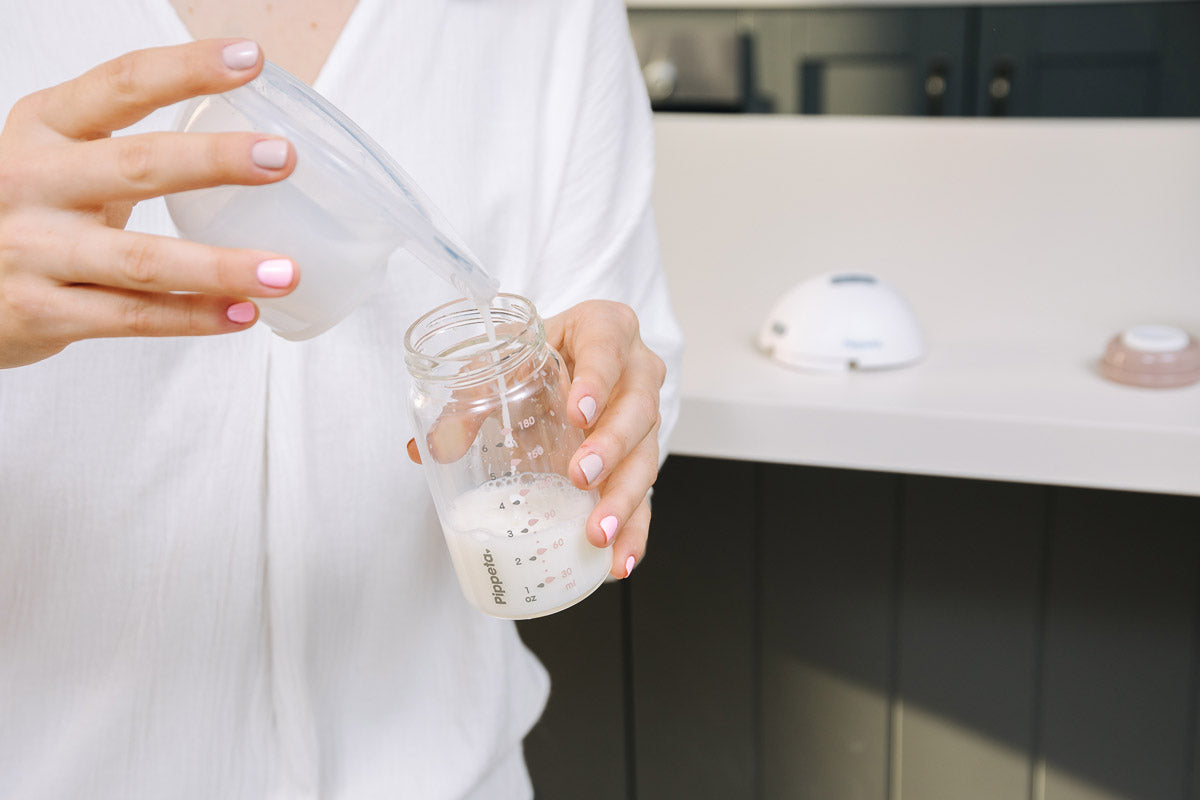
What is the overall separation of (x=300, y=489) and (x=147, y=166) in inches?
13.2

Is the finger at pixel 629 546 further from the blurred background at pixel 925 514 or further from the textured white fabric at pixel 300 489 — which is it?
the blurred background at pixel 925 514

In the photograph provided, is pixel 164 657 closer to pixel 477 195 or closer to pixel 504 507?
pixel 504 507

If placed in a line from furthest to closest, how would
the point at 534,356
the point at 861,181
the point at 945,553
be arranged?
1. the point at 861,181
2. the point at 945,553
3. the point at 534,356

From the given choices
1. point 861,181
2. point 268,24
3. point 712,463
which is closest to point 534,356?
point 268,24

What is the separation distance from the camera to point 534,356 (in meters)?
0.61

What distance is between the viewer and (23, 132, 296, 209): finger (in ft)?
1.37

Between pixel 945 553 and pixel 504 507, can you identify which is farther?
pixel 945 553

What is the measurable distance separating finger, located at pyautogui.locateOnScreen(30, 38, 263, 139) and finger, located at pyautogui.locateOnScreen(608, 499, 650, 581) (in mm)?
321

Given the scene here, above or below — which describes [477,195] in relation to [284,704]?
above

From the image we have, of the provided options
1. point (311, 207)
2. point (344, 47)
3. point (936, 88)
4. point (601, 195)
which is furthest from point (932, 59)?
point (311, 207)

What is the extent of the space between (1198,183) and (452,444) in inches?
49.1

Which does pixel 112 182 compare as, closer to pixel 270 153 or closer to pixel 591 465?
pixel 270 153

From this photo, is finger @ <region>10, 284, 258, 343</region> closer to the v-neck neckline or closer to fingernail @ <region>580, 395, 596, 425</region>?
fingernail @ <region>580, 395, 596, 425</region>

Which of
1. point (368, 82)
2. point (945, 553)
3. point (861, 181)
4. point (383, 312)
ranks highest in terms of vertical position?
point (368, 82)
